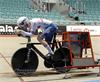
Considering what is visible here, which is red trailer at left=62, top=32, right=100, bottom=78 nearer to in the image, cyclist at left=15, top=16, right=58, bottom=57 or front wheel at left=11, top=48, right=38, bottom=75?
cyclist at left=15, top=16, right=58, bottom=57

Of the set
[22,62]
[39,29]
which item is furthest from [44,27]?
[22,62]

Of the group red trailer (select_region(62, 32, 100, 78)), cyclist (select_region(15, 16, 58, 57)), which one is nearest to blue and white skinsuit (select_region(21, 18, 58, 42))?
cyclist (select_region(15, 16, 58, 57))

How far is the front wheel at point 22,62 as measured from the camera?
920cm

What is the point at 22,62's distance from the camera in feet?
30.2

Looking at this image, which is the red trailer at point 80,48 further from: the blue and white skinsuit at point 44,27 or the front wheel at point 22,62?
the front wheel at point 22,62

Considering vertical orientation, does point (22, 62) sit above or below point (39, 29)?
below

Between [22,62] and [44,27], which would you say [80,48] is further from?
[22,62]

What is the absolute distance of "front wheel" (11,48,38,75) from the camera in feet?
30.2

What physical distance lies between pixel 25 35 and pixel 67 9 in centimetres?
2374

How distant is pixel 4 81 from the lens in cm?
860

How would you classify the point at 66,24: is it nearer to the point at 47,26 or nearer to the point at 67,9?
the point at 67,9

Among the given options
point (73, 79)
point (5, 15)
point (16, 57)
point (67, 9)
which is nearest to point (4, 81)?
point (16, 57)

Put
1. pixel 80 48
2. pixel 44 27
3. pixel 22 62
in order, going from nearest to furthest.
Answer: pixel 22 62 < pixel 44 27 < pixel 80 48

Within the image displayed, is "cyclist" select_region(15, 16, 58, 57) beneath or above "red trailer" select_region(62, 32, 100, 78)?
above
